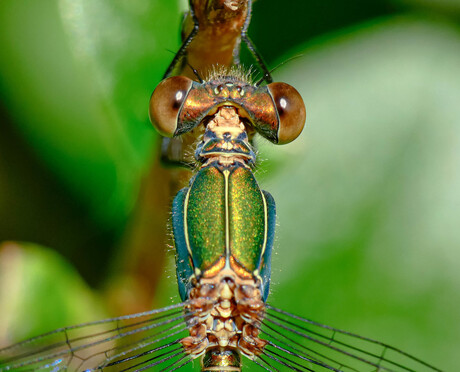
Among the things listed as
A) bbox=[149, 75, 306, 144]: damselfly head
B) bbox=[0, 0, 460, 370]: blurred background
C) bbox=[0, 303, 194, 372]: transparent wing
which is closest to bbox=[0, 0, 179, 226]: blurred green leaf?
bbox=[0, 0, 460, 370]: blurred background

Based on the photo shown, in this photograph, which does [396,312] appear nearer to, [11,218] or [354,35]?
[354,35]

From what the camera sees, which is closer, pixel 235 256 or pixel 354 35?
pixel 235 256

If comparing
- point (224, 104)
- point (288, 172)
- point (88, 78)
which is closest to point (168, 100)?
point (224, 104)

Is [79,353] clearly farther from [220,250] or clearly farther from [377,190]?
[377,190]

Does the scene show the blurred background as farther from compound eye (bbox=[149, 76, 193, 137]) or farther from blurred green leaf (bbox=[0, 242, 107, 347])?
compound eye (bbox=[149, 76, 193, 137])

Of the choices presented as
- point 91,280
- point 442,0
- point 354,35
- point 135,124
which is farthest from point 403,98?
point 91,280

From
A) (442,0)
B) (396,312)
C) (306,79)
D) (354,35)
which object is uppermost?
(442,0)

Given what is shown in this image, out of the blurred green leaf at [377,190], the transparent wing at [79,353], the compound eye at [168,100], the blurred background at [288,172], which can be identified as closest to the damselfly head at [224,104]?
the compound eye at [168,100]
